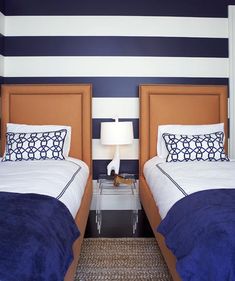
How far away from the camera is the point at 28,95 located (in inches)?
131

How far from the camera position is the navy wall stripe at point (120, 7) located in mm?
3385

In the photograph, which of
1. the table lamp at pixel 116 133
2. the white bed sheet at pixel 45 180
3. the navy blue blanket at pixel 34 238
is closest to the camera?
the navy blue blanket at pixel 34 238

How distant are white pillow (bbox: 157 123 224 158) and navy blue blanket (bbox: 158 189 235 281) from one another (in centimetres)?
169

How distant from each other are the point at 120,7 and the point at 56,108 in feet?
4.51

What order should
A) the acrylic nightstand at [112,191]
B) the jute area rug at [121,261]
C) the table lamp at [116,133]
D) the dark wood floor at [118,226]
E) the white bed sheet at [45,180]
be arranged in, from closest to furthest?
the white bed sheet at [45,180], the jute area rug at [121,261], the dark wood floor at [118,226], the acrylic nightstand at [112,191], the table lamp at [116,133]

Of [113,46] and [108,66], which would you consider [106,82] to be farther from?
[113,46]

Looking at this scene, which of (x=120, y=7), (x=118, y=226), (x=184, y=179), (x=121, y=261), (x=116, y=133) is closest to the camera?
(x=184, y=179)

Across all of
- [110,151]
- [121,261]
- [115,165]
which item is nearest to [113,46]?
[110,151]

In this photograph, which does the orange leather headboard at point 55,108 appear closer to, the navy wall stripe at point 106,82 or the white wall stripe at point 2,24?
the navy wall stripe at point 106,82

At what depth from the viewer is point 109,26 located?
340 cm

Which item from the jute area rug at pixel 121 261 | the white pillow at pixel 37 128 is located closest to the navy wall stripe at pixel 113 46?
the white pillow at pixel 37 128

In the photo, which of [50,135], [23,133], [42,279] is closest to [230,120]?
[50,135]

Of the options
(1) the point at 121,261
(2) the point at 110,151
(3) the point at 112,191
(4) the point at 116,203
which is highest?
(2) the point at 110,151

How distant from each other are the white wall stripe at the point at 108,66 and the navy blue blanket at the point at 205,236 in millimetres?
2198
